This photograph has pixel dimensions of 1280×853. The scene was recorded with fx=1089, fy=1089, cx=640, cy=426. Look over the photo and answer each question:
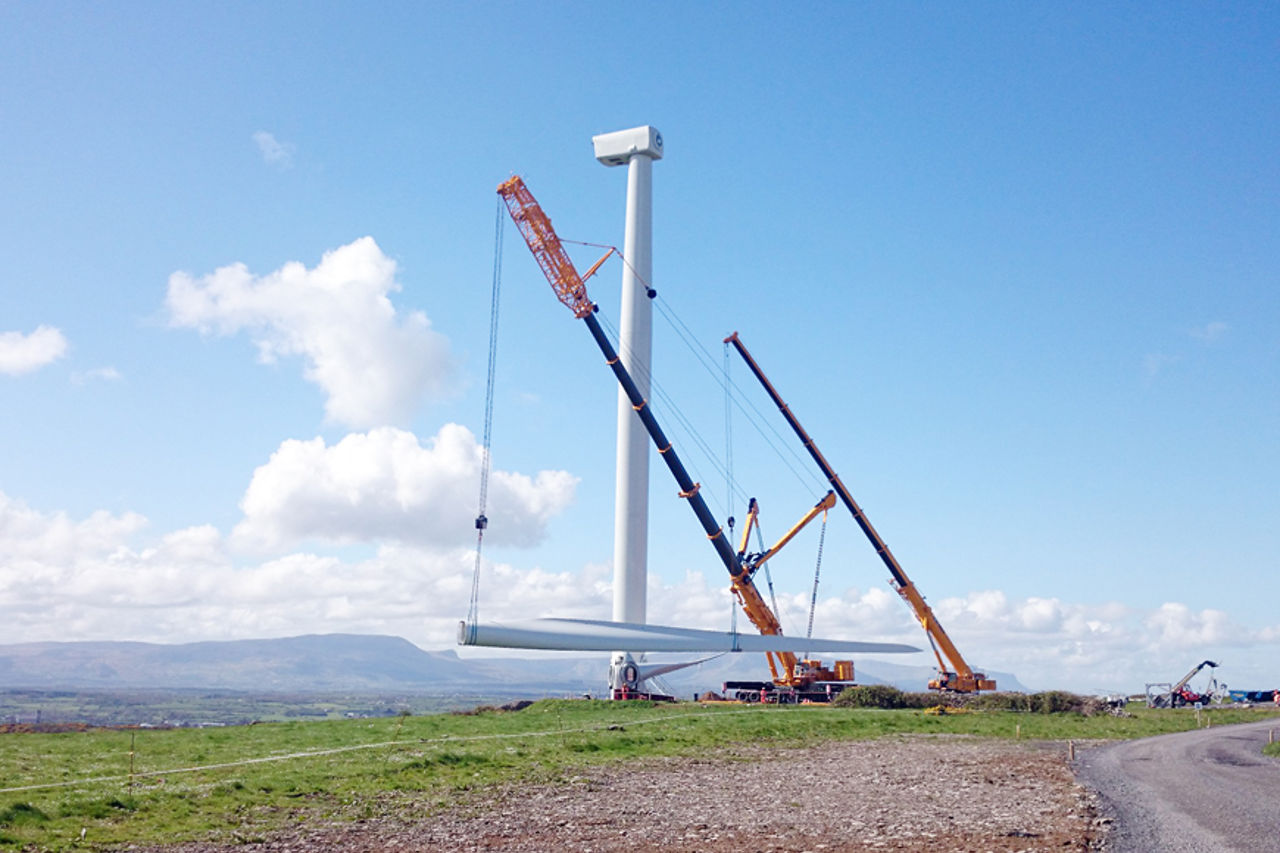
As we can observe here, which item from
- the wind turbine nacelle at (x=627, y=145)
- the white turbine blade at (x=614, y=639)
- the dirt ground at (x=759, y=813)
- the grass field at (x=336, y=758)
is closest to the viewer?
the dirt ground at (x=759, y=813)

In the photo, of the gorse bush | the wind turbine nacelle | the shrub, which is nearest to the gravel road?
the gorse bush

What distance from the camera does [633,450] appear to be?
271 feet

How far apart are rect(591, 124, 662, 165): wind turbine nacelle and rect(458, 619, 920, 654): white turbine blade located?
137 ft

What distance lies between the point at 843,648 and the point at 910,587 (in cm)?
1500

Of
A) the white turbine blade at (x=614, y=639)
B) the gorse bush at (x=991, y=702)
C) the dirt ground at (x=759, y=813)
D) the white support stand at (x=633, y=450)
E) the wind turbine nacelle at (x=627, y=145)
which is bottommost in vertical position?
the gorse bush at (x=991, y=702)

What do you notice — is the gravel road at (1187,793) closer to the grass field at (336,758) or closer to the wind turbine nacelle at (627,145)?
the grass field at (336,758)

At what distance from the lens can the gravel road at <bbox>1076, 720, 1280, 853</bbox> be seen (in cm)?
2325

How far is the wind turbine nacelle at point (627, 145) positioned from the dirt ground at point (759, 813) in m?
62.2

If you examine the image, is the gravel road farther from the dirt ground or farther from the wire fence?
the wire fence

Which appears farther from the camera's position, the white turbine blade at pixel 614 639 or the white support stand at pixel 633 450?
the white support stand at pixel 633 450

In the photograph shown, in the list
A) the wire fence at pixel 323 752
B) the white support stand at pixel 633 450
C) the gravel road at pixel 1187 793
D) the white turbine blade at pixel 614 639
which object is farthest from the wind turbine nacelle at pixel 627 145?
the gravel road at pixel 1187 793

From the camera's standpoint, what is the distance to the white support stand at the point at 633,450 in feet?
267

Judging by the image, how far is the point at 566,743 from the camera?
42.3 meters

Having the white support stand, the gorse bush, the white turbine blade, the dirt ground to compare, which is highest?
the white support stand
